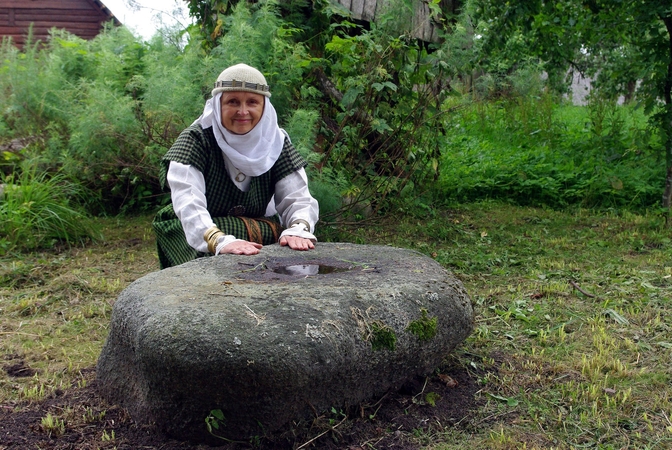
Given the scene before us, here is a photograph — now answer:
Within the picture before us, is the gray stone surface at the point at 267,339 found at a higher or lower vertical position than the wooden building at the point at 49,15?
lower

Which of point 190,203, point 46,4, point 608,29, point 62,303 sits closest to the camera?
point 190,203

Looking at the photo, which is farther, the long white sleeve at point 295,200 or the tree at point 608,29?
the tree at point 608,29

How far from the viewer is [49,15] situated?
1742 cm

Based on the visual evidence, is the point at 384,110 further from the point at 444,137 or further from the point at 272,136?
the point at 272,136

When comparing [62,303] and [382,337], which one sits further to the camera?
[62,303]

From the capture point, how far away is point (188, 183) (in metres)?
3.51

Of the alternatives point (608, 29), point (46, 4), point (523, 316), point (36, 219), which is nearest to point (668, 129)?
point (608, 29)

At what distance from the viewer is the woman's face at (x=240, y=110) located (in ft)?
11.7

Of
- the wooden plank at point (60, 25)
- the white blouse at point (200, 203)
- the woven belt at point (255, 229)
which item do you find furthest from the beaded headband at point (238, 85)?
the wooden plank at point (60, 25)

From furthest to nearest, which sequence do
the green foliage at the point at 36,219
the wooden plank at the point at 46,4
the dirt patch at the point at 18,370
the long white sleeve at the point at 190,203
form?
the wooden plank at the point at 46,4
the green foliage at the point at 36,219
the long white sleeve at the point at 190,203
the dirt patch at the point at 18,370

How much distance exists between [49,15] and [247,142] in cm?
1604

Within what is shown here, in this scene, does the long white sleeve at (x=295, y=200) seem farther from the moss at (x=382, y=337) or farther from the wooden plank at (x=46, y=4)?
the wooden plank at (x=46, y=4)

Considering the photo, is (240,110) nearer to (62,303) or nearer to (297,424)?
(297,424)

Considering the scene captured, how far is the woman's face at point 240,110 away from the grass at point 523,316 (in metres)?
1.36
